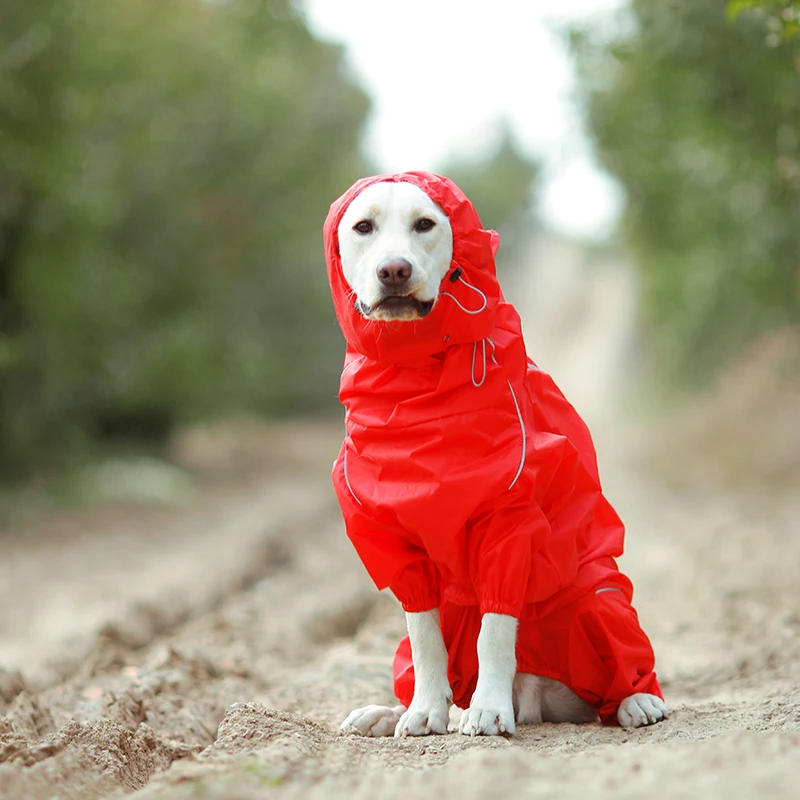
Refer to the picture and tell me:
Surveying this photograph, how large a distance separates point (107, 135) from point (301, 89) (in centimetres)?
727

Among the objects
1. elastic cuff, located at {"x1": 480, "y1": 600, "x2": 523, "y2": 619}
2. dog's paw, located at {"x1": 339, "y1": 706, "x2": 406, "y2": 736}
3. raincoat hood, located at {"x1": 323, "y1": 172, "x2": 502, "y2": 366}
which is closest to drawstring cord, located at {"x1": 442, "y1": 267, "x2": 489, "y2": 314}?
raincoat hood, located at {"x1": 323, "y1": 172, "x2": 502, "y2": 366}

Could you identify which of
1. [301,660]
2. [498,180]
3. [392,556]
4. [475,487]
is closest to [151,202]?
[301,660]

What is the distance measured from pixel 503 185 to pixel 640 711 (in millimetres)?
45618

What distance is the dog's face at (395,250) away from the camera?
3467 millimetres

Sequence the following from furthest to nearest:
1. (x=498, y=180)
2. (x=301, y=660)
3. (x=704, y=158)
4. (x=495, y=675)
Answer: (x=498, y=180) → (x=704, y=158) → (x=301, y=660) → (x=495, y=675)

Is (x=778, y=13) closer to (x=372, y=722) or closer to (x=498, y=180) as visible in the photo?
(x=372, y=722)

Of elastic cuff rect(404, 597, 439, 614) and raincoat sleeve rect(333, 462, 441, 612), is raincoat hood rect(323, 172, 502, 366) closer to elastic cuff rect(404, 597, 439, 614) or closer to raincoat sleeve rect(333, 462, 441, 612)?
raincoat sleeve rect(333, 462, 441, 612)

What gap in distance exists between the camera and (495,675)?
345cm

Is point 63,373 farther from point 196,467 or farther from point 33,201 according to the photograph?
point 196,467

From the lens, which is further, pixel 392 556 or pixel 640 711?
pixel 640 711

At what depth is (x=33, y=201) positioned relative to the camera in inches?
469

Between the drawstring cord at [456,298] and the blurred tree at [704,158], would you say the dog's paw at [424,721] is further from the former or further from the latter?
the blurred tree at [704,158]

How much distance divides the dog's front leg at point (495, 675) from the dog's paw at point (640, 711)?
49 centimetres

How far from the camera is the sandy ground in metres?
2.47
